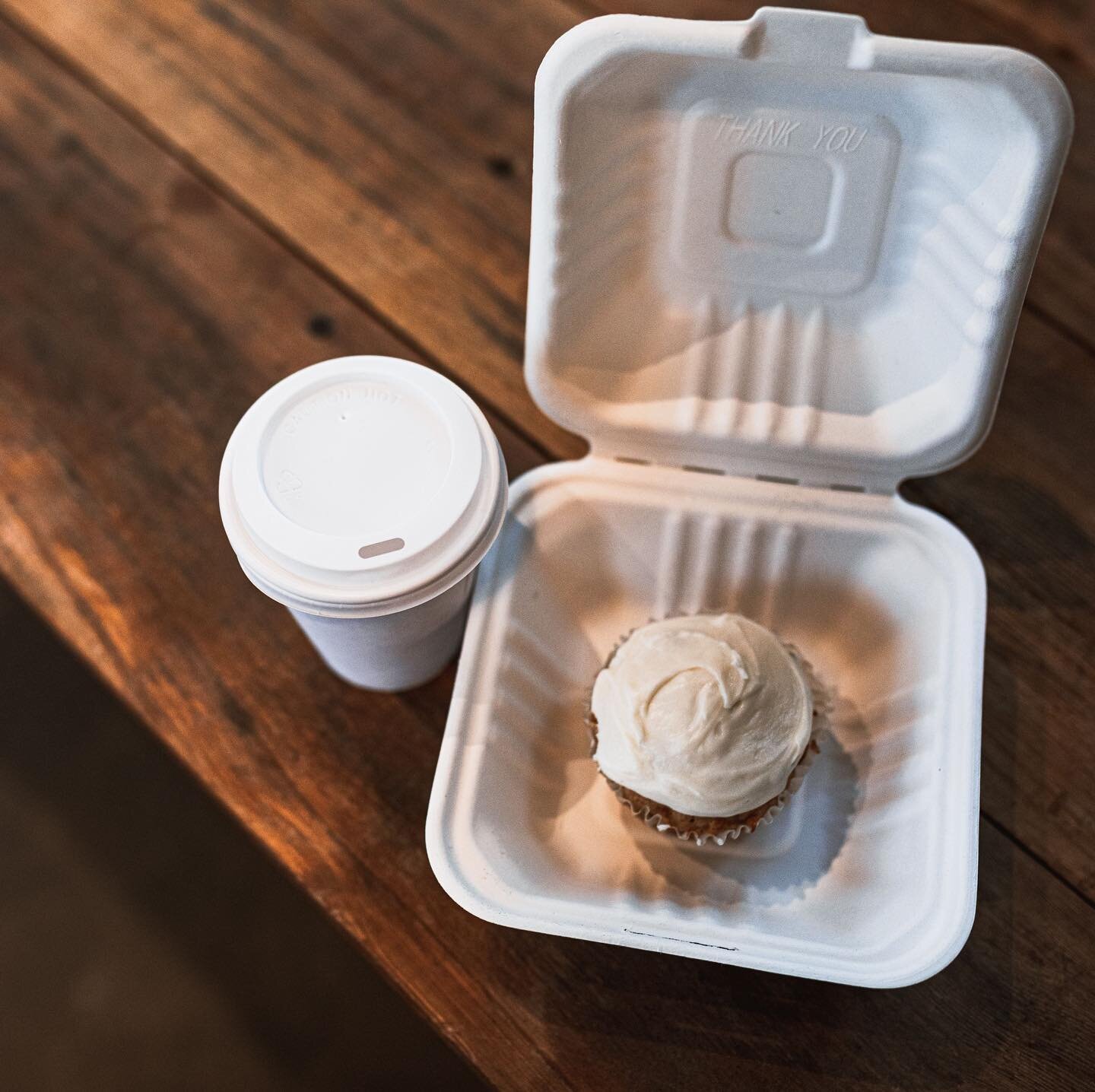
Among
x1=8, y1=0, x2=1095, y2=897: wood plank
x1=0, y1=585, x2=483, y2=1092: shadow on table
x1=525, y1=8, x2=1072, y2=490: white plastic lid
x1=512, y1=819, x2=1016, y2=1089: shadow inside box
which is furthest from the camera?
x1=0, y1=585, x2=483, y2=1092: shadow on table

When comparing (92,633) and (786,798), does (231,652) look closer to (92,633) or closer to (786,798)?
(92,633)

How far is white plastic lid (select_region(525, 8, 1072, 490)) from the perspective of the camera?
24.4 inches

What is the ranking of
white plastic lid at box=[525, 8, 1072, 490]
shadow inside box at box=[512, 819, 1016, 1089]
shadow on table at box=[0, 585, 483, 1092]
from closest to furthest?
white plastic lid at box=[525, 8, 1072, 490] < shadow inside box at box=[512, 819, 1016, 1089] < shadow on table at box=[0, 585, 483, 1092]

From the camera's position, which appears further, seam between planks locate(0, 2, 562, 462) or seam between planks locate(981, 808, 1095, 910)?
seam between planks locate(0, 2, 562, 462)

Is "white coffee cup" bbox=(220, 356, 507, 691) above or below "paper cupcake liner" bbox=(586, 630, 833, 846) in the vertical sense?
above

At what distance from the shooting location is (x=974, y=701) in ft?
2.32

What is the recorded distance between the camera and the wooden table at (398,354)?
0.74 m

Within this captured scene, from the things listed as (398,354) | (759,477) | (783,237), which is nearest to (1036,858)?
(759,477)

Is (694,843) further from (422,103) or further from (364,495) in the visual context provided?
(422,103)

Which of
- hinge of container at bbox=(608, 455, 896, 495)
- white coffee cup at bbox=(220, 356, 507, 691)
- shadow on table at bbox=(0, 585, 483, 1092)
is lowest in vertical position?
shadow on table at bbox=(0, 585, 483, 1092)

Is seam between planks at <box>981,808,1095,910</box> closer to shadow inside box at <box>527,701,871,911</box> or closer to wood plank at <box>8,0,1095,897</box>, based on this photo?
shadow inside box at <box>527,701,871,911</box>

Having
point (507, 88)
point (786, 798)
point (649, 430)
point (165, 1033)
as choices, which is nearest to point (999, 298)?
point (649, 430)

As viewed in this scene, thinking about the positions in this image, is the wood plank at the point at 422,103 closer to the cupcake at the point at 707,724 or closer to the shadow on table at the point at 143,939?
the cupcake at the point at 707,724

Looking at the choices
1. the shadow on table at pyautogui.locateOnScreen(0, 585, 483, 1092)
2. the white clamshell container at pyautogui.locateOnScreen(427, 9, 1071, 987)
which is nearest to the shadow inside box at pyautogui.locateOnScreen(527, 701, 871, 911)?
the white clamshell container at pyautogui.locateOnScreen(427, 9, 1071, 987)
